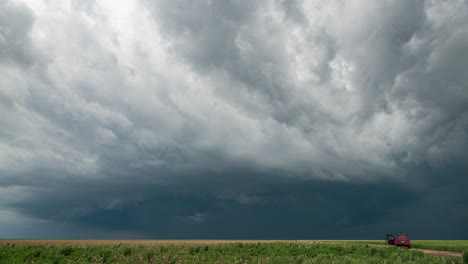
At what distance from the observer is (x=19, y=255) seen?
36.7 meters

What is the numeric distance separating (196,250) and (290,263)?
21426mm

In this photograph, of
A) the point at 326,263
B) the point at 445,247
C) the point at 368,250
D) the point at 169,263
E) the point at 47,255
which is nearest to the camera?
the point at 326,263

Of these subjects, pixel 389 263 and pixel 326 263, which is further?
pixel 389 263

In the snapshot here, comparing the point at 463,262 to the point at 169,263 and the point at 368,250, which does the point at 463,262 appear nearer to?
the point at 368,250

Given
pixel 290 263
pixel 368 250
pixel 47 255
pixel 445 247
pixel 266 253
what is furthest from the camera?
pixel 445 247

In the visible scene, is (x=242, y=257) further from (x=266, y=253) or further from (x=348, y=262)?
(x=348, y=262)

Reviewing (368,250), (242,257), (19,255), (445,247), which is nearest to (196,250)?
(242,257)

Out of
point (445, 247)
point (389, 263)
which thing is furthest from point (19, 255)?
point (445, 247)

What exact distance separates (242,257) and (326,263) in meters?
14.1

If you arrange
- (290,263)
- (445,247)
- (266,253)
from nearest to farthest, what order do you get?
(290,263)
(266,253)
(445,247)

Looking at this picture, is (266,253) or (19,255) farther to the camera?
(266,253)

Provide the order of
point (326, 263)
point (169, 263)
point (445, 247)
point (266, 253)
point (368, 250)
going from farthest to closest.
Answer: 1. point (445, 247)
2. point (368, 250)
3. point (266, 253)
4. point (169, 263)
5. point (326, 263)

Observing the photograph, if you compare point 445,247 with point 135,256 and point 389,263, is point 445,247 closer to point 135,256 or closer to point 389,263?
point 389,263

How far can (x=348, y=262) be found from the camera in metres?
28.6
